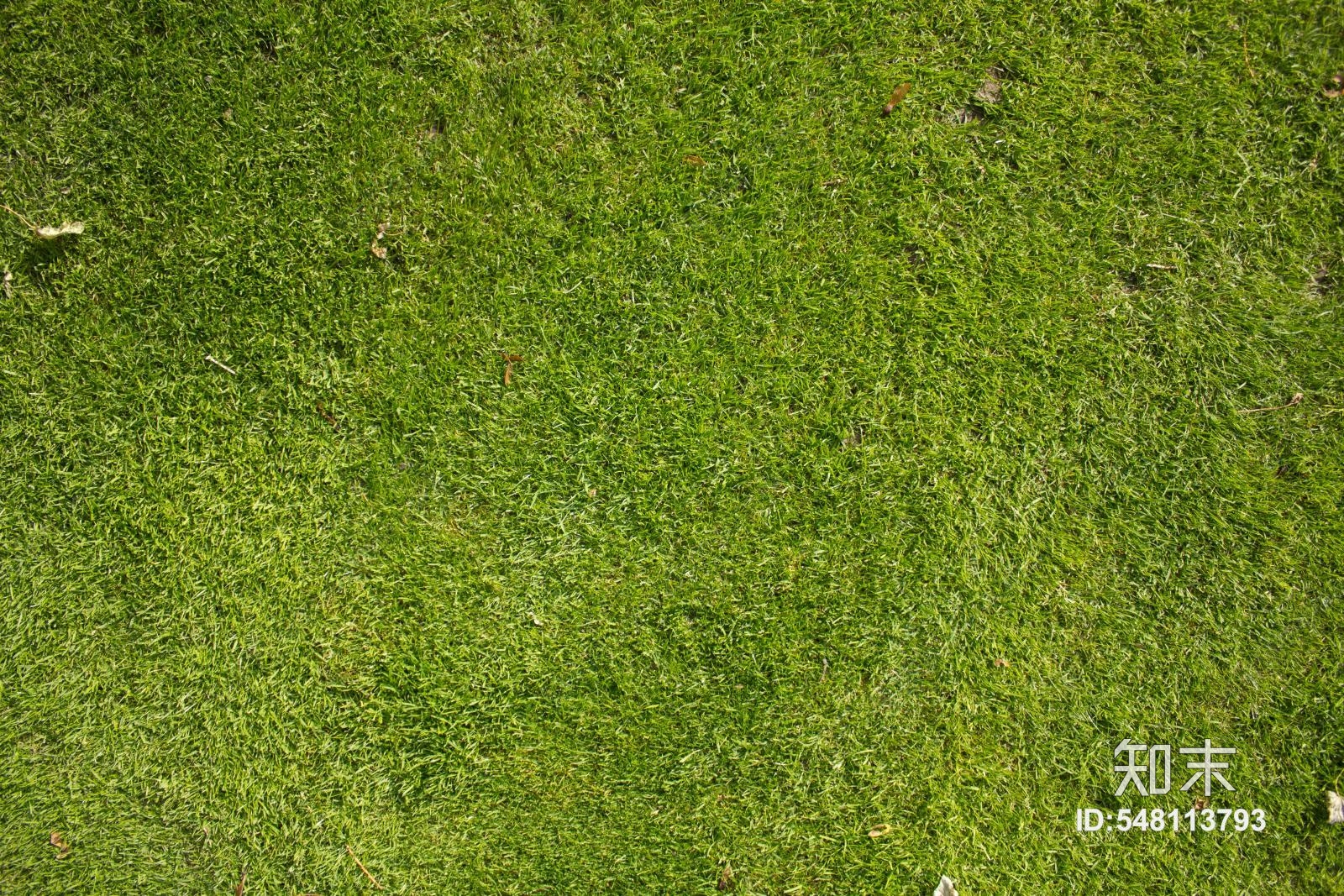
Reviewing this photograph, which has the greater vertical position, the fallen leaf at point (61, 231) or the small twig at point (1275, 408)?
the small twig at point (1275, 408)

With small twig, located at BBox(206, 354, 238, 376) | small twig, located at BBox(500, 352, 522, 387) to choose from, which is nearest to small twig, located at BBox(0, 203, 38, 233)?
small twig, located at BBox(206, 354, 238, 376)

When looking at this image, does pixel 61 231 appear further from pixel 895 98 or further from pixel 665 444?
pixel 895 98

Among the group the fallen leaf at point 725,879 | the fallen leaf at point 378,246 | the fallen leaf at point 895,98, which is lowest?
the fallen leaf at point 725,879

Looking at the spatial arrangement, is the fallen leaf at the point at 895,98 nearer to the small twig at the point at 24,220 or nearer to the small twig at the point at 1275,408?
the small twig at the point at 1275,408

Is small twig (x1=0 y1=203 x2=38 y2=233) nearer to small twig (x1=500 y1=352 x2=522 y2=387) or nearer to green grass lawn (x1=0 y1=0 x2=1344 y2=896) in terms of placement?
green grass lawn (x1=0 y1=0 x2=1344 y2=896)

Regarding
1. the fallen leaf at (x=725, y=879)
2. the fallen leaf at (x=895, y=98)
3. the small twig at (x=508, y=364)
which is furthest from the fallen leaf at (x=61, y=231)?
the fallen leaf at (x=725, y=879)

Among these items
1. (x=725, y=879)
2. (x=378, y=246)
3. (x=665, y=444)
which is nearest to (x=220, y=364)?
(x=378, y=246)

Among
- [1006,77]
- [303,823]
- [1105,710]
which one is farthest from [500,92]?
[1105,710]
